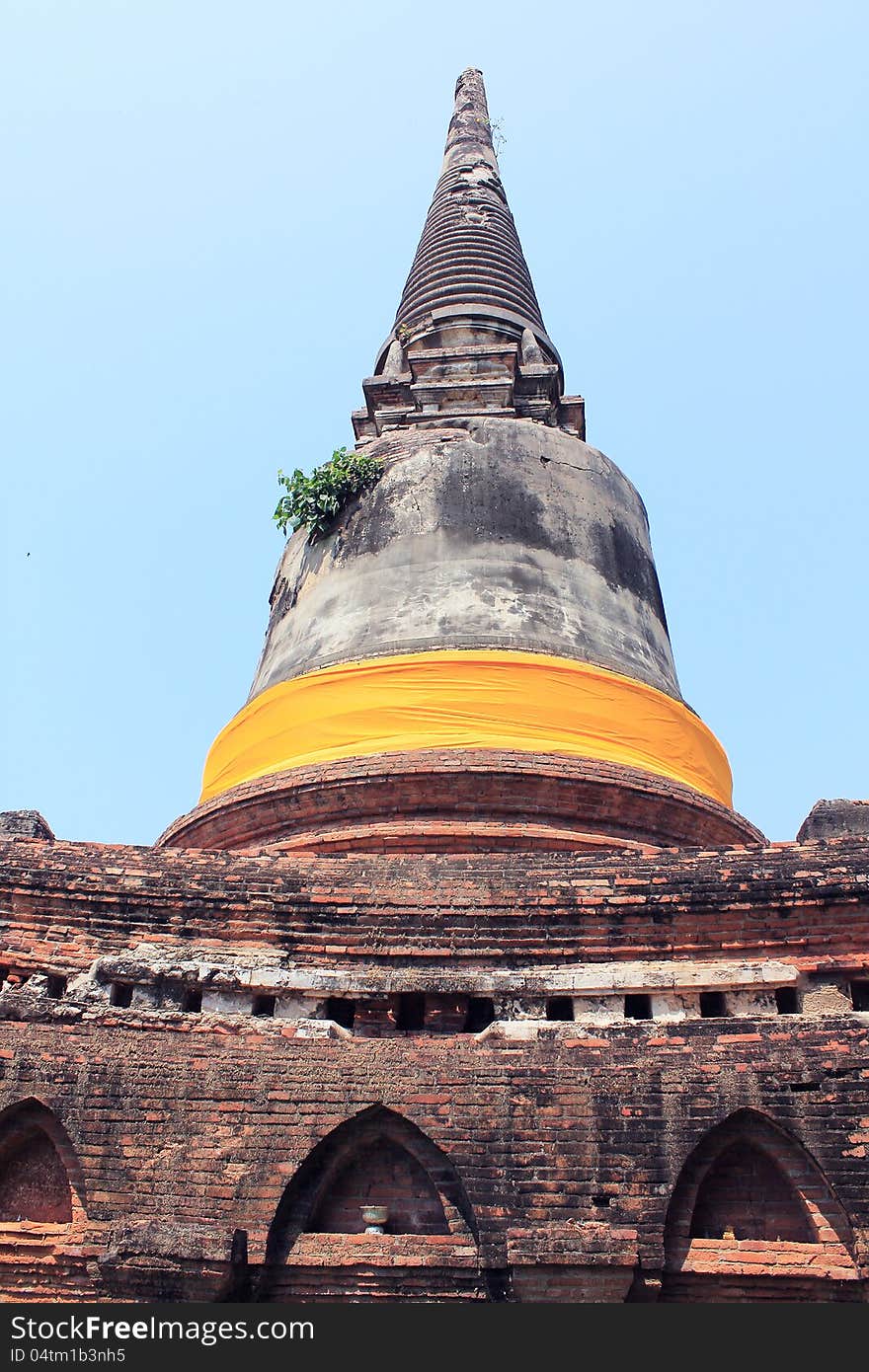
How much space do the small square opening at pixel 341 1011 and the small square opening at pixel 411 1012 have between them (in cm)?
28

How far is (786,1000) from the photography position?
7.29 m

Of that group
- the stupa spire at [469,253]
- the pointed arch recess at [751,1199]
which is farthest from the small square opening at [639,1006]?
the stupa spire at [469,253]

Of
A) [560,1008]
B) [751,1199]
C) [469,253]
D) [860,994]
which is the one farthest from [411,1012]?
[469,253]

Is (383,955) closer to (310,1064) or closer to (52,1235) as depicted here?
(310,1064)

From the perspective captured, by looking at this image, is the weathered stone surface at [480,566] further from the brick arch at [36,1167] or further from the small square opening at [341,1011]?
the brick arch at [36,1167]

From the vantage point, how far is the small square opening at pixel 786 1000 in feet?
23.8

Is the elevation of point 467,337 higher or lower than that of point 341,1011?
higher

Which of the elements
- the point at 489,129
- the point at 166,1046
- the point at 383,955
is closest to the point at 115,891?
the point at 166,1046

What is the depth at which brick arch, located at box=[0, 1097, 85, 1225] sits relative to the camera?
6668 millimetres

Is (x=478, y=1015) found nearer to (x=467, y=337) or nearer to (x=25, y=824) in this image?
(x=25, y=824)

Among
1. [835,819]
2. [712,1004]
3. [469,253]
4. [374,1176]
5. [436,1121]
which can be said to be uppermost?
[469,253]

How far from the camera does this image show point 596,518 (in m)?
14.0

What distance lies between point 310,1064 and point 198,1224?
1.02 m

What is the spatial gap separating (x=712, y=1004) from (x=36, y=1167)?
159 inches
